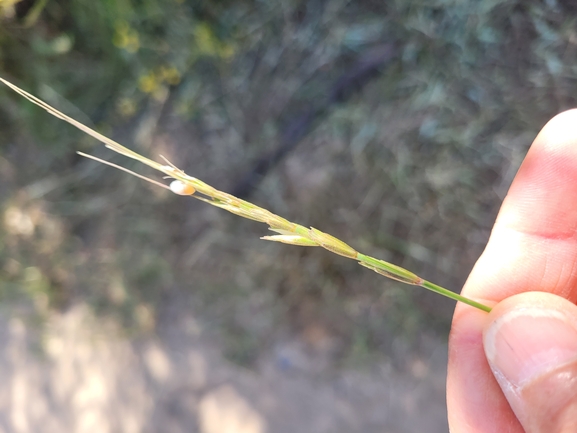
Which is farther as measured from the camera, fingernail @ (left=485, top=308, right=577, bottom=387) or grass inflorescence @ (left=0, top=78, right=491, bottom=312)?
fingernail @ (left=485, top=308, right=577, bottom=387)

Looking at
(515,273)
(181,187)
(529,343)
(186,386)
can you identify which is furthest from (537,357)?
(186,386)

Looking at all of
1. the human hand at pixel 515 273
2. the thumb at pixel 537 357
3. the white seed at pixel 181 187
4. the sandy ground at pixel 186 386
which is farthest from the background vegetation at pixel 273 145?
the white seed at pixel 181 187

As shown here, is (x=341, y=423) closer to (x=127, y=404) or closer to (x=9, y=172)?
(x=127, y=404)

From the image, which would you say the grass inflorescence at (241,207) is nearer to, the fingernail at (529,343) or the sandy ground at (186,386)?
the fingernail at (529,343)

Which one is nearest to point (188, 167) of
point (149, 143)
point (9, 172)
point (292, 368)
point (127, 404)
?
point (149, 143)

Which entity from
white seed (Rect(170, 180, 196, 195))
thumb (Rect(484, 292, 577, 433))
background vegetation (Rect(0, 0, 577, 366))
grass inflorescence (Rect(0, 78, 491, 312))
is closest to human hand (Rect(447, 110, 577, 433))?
thumb (Rect(484, 292, 577, 433))

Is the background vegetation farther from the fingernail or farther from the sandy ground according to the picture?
the fingernail
